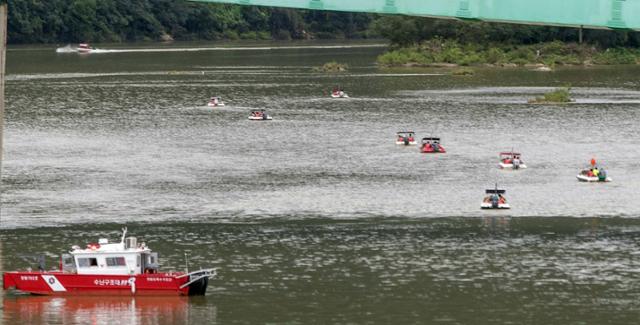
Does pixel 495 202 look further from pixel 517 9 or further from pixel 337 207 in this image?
pixel 517 9

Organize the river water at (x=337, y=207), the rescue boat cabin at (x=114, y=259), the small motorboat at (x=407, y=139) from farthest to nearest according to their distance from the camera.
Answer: the small motorboat at (x=407, y=139)
the rescue boat cabin at (x=114, y=259)
the river water at (x=337, y=207)

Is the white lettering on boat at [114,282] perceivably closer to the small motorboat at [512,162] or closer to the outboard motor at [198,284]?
the outboard motor at [198,284]

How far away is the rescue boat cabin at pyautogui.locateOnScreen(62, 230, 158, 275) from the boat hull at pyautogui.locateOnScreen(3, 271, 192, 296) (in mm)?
299

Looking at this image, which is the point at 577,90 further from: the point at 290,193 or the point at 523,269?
the point at 523,269

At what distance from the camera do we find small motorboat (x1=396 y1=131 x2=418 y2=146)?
115m

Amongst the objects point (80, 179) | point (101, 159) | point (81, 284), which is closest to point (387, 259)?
point (81, 284)

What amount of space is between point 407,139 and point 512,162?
15.9m

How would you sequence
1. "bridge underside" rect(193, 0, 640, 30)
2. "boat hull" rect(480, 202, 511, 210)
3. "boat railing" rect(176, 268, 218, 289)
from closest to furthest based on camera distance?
1. "boat railing" rect(176, 268, 218, 289)
2. "bridge underside" rect(193, 0, 640, 30)
3. "boat hull" rect(480, 202, 511, 210)

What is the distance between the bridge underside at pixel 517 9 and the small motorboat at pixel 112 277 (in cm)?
1663

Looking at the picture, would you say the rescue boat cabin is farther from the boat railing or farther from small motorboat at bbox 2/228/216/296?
the boat railing

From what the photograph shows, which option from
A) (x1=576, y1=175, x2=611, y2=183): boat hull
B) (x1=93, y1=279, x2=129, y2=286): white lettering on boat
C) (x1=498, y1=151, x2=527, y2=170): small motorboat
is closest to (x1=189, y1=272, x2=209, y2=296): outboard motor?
(x1=93, y1=279, x2=129, y2=286): white lettering on boat

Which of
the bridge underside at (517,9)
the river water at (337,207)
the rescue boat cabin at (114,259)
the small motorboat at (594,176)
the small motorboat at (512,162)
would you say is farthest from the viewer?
the small motorboat at (512,162)

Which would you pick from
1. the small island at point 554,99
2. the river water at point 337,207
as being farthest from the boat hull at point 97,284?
the small island at point 554,99

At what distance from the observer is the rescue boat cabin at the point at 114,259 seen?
61.6m
